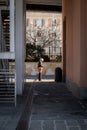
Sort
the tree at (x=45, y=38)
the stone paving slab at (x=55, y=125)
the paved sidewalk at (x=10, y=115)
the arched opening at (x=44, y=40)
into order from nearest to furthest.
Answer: the stone paving slab at (x=55, y=125) < the paved sidewalk at (x=10, y=115) < the arched opening at (x=44, y=40) < the tree at (x=45, y=38)

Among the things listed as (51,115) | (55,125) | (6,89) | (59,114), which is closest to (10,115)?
(51,115)

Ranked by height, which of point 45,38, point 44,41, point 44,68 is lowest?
point 44,68

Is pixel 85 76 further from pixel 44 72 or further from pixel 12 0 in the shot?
pixel 44 72

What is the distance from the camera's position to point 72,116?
1193 centimetres

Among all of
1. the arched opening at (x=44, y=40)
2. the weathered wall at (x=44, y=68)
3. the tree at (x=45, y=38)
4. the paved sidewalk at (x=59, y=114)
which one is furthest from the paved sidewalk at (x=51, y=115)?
the tree at (x=45, y=38)

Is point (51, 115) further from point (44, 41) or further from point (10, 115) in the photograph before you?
point (44, 41)

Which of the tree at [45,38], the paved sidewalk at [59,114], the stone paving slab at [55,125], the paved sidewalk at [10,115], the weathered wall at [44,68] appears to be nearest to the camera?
the stone paving slab at [55,125]

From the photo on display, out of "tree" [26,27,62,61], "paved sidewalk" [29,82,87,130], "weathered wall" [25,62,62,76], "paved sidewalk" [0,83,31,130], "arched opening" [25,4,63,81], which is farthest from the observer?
"tree" [26,27,62,61]

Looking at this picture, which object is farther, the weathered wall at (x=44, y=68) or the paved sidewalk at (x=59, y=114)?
the weathered wall at (x=44, y=68)

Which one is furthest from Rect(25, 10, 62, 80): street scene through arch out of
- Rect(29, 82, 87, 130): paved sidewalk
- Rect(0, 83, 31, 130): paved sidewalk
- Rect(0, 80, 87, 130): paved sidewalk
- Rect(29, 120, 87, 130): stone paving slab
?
Rect(29, 120, 87, 130): stone paving slab

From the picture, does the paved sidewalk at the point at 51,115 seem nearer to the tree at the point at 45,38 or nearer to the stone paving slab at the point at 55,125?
the stone paving slab at the point at 55,125

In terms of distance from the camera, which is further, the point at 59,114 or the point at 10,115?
the point at 59,114

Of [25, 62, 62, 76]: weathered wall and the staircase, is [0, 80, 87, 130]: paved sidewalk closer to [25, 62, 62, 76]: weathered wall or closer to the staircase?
the staircase

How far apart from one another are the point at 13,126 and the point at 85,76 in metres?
6.87
